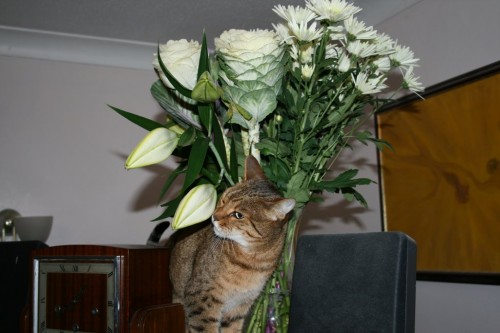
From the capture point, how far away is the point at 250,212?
101cm

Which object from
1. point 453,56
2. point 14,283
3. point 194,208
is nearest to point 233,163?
point 194,208

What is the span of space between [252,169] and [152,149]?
0.19 meters

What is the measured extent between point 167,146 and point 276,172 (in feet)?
0.70

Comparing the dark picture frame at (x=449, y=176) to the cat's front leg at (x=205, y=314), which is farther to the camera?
the dark picture frame at (x=449, y=176)

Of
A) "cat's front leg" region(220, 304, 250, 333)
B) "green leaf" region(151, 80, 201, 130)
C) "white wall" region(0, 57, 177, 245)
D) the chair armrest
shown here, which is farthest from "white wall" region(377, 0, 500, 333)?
"white wall" region(0, 57, 177, 245)

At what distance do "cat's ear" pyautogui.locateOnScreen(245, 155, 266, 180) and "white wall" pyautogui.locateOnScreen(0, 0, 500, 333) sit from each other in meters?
1.42

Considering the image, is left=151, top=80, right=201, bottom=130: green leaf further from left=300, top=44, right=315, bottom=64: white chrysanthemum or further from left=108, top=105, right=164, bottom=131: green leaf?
left=300, top=44, right=315, bottom=64: white chrysanthemum

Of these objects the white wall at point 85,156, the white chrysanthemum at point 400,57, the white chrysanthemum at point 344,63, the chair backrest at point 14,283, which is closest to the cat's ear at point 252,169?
the white chrysanthemum at point 344,63

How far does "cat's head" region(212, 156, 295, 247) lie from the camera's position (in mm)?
963

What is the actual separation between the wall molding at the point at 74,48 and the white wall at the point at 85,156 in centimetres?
4

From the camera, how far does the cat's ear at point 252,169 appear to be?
94 centimetres

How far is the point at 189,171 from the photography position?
0.84 meters

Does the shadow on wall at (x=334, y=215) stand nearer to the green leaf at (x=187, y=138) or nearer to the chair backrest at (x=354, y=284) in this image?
the chair backrest at (x=354, y=284)

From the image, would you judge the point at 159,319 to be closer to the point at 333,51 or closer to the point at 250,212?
the point at 250,212
